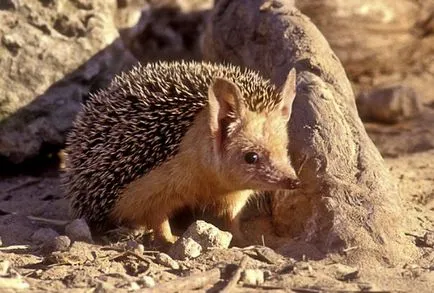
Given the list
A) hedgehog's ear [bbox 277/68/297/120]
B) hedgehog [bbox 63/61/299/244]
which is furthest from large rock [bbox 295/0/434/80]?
hedgehog's ear [bbox 277/68/297/120]

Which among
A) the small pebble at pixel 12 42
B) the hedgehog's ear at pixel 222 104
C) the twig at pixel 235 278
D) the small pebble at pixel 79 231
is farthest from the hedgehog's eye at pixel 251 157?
the small pebble at pixel 12 42

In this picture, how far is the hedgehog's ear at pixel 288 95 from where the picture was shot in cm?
791

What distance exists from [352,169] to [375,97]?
188 inches

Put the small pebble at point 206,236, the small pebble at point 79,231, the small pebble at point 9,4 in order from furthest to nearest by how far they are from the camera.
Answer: the small pebble at point 9,4 → the small pebble at point 79,231 → the small pebble at point 206,236

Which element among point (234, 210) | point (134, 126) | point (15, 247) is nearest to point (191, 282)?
point (234, 210)

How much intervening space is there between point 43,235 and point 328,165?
9.11 ft

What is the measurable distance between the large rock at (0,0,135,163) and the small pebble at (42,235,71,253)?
9.46ft

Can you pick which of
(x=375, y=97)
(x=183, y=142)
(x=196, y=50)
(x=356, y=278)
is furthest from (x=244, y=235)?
(x=196, y=50)

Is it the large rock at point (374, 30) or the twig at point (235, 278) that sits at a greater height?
the large rock at point (374, 30)

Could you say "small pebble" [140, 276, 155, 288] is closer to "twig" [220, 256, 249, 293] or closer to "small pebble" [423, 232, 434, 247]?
"twig" [220, 256, 249, 293]

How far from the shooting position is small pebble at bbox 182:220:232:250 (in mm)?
7508

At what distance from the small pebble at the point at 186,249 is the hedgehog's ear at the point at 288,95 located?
→ 4.97ft

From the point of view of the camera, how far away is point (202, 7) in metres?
13.9

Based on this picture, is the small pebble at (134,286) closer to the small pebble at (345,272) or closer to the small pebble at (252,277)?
the small pebble at (252,277)
